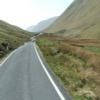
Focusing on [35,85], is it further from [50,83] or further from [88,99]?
[88,99]

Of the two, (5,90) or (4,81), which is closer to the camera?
(5,90)

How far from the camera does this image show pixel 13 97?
1385 centimetres

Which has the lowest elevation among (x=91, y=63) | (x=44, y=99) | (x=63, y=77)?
(x=91, y=63)

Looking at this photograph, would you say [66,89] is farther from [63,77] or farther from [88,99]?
[63,77]

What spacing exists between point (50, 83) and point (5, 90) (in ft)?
8.74

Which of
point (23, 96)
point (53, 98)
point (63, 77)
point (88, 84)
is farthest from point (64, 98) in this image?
point (63, 77)

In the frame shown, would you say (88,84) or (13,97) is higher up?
(13,97)

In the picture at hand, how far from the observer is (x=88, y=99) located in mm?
12648

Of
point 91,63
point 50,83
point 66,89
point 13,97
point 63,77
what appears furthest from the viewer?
point 91,63

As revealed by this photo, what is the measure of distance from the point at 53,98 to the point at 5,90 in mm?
3445

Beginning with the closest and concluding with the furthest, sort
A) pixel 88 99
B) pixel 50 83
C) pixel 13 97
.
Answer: pixel 88 99 → pixel 13 97 → pixel 50 83

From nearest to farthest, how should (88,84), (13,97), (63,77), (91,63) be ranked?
(13,97)
(88,84)
(63,77)
(91,63)

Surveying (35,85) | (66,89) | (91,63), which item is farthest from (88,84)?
(91,63)

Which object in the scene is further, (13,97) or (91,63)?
(91,63)
